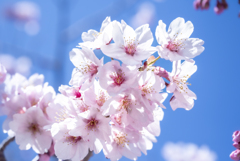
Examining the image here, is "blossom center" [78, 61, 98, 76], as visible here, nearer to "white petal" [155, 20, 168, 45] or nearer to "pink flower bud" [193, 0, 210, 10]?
"white petal" [155, 20, 168, 45]

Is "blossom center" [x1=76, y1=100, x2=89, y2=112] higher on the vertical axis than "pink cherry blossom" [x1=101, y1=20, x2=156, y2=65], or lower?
lower

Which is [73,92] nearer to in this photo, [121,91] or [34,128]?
[121,91]

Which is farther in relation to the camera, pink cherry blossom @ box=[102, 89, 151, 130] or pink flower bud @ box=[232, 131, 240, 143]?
pink flower bud @ box=[232, 131, 240, 143]

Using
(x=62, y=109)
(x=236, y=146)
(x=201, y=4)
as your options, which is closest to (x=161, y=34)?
(x=62, y=109)

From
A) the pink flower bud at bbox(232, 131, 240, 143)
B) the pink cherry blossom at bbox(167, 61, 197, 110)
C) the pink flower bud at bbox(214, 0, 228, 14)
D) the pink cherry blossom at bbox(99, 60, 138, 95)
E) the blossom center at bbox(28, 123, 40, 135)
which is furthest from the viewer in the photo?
the pink flower bud at bbox(214, 0, 228, 14)

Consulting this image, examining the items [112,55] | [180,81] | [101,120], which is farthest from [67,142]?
[180,81]

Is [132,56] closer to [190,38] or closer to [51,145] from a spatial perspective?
[190,38]

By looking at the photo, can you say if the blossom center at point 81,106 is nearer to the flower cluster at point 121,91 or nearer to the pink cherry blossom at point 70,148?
the flower cluster at point 121,91

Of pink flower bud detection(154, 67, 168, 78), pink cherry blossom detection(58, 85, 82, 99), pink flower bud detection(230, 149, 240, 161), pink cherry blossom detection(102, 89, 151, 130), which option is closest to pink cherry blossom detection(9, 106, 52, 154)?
pink cherry blossom detection(58, 85, 82, 99)
